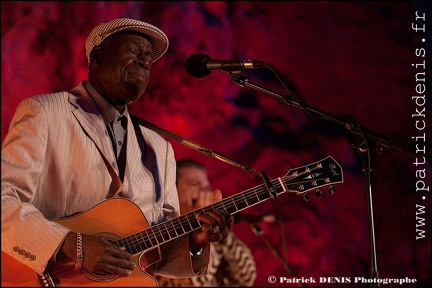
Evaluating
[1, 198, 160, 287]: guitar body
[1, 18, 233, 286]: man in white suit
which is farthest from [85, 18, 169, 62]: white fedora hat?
[1, 198, 160, 287]: guitar body

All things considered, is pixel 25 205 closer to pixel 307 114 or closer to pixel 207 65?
pixel 207 65

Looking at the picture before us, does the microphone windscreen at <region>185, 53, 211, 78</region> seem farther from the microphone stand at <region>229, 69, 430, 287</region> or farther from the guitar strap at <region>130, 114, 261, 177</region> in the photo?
the guitar strap at <region>130, 114, 261, 177</region>

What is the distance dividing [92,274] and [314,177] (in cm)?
113

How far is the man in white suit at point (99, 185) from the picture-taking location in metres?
2.67

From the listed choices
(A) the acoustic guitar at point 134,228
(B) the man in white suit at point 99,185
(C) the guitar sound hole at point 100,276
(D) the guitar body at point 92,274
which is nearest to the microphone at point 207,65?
→ (B) the man in white suit at point 99,185

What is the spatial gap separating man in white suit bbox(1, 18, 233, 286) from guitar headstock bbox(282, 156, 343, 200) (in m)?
0.35

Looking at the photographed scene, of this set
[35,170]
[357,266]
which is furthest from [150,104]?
[35,170]

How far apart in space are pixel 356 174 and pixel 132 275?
12.4 feet

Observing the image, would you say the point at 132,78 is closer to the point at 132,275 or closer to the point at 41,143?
the point at 41,143

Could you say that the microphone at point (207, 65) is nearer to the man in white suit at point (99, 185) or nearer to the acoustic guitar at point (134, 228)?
the man in white suit at point (99, 185)

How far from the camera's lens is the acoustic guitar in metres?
2.78

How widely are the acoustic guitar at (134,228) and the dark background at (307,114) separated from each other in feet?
9.95

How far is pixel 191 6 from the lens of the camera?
622 cm

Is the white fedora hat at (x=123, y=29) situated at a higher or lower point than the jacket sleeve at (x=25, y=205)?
higher
